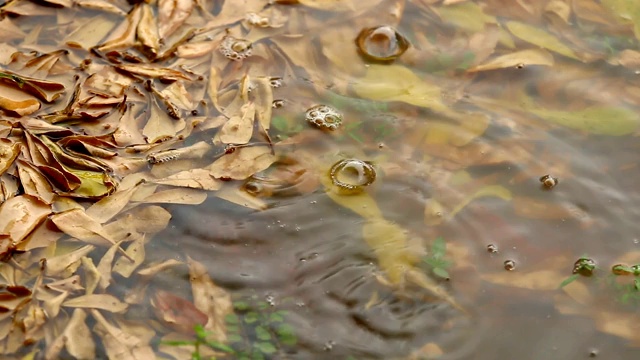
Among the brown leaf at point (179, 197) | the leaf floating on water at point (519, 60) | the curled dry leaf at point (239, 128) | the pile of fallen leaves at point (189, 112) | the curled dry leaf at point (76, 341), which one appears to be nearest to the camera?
the curled dry leaf at point (76, 341)

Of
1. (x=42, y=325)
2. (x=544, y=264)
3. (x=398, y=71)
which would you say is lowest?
(x=42, y=325)

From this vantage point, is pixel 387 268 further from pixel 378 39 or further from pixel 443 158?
pixel 378 39

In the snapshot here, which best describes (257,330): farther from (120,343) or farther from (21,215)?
(21,215)

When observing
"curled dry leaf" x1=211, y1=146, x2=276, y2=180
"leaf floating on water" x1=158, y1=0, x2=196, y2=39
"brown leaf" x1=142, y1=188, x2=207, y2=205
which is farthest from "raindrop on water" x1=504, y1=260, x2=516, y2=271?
"leaf floating on water" x1=158, y1=0, x2=196, y2=39

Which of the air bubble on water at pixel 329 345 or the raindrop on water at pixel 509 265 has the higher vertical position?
the raindrop on water at pixel 509 265

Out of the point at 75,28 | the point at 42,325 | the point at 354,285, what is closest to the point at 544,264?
the point at 354,285

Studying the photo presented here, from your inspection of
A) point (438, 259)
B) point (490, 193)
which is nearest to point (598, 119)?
point (490, 193)

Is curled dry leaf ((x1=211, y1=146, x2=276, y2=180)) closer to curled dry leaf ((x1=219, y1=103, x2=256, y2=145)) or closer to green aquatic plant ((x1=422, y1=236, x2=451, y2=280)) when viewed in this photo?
curled dry leaf ((x1=219, y1=103, x2=256, y2=145))

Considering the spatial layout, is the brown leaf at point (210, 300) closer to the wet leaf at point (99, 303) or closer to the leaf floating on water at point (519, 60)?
the wet leaf at point (99, 303)

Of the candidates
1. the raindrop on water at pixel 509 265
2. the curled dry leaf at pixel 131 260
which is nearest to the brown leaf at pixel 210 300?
the curled dry leaf at pixel 131 260
